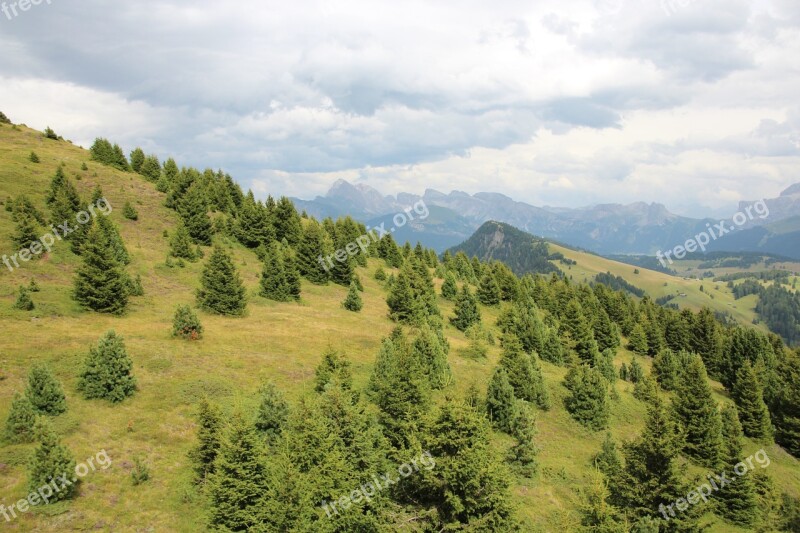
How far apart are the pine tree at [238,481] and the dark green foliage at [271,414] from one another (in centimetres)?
635

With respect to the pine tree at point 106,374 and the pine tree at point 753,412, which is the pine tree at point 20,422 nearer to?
the pine tree at point 106,374

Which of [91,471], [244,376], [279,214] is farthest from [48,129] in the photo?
[91,471]

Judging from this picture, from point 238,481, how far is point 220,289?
36344mm

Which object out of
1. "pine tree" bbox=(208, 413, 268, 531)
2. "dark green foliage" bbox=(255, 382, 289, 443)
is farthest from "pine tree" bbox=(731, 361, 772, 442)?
"pine tree" bbox=(208, 413, 268, 531)

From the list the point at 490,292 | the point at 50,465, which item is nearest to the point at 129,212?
the point at 50,465

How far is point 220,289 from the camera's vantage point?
52.9 m

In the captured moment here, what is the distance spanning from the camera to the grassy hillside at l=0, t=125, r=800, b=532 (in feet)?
75.0

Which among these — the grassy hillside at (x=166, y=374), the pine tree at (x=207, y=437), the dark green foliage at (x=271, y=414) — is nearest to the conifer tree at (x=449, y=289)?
the grassy hillside at (x=166, y=374)

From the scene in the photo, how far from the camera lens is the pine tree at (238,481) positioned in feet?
66.3

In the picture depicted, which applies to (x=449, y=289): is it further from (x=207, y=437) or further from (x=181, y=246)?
(x=207, y=437)

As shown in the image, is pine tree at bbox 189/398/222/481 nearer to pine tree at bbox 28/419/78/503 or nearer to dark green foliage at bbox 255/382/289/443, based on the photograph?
dark green foliage at bbox 255/382/289/443

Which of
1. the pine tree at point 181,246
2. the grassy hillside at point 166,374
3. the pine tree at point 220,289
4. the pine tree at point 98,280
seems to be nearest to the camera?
the grassy hillside at point 166,374

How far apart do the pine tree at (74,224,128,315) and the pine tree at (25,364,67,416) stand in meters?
19.5

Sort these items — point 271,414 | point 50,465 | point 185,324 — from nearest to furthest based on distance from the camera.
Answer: point 50,465 → point 271,414 → point 185,324
